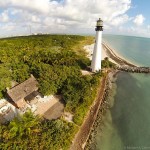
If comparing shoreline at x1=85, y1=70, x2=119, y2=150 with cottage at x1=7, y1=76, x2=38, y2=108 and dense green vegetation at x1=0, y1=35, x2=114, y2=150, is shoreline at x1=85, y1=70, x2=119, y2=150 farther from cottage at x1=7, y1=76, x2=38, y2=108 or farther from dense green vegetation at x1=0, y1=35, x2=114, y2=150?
cottage at x1=7, y1=76, x2=38, y2=108

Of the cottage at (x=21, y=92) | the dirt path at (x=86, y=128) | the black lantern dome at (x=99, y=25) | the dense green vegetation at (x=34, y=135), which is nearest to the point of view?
the dense green vegetation at (x=34, y=135)

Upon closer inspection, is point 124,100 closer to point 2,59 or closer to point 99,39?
point 99,39

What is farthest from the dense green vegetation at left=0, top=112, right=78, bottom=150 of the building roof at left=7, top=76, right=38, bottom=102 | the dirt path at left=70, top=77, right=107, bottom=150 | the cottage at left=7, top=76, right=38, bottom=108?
the building roof at left=7, top=76, right=38, bottom=102

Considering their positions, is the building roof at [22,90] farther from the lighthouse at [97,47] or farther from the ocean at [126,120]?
the lighthouse at [97,47]

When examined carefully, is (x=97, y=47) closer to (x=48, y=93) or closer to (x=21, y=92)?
(x=48, y=93)

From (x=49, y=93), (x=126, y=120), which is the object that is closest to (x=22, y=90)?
(x=49, y=93)

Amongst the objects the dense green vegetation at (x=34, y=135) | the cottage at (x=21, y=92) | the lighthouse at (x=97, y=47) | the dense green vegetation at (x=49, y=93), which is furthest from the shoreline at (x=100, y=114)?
the cottage at (x=21, y=92)

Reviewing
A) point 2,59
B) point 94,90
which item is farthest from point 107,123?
point 2,59

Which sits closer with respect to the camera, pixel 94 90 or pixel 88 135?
pixel 88 135
